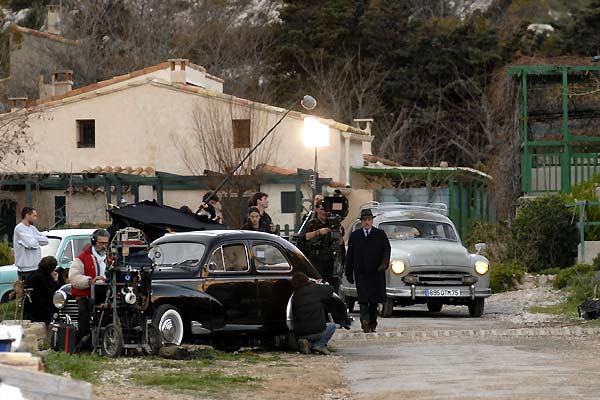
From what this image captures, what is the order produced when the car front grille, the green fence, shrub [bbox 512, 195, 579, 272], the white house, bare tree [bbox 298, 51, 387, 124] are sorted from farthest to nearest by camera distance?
bare tree [bbox 298, 51, 387, 124], the white house, the green fence, shrub [bbox 512, 195, 579, 272], the car front grille

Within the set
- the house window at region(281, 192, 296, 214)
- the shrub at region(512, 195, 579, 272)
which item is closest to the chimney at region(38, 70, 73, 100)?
the house window at region(281, 192, 296, 214)

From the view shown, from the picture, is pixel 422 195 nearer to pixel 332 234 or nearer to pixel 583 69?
pixel 583 69

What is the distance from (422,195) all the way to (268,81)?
2155cm

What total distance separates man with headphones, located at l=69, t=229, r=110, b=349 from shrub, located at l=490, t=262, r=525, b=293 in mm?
14499

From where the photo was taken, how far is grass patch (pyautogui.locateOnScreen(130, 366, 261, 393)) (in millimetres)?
14883

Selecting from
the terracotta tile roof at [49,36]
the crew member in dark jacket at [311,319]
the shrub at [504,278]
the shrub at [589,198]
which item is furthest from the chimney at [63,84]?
the crew member in dark jacket at [311,319]

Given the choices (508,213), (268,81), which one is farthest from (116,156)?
Result: (268,81)

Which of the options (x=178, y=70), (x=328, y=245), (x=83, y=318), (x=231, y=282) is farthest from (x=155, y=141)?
(x=83, y=318)

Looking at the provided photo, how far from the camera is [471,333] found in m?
22.2

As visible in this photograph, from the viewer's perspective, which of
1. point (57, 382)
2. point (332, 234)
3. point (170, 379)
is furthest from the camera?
point (332, 234)

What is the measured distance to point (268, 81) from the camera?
70250 mm

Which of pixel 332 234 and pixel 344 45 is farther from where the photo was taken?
pixel 344 45

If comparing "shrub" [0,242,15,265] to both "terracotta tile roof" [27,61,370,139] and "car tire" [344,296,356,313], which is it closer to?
"car tire" [344,296,356,313]

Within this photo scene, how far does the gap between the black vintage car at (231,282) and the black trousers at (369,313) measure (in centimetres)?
233
